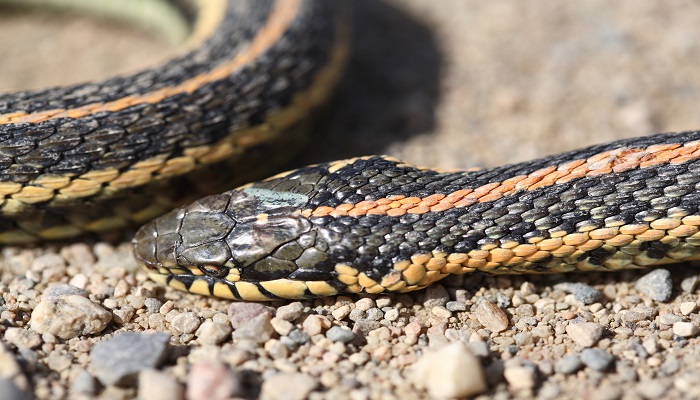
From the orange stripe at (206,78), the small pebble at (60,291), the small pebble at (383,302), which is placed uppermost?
the orange stripe at (206,78)

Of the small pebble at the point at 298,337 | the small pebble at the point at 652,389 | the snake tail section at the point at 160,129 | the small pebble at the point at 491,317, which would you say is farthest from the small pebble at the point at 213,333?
the small pebble at the point at 652,389

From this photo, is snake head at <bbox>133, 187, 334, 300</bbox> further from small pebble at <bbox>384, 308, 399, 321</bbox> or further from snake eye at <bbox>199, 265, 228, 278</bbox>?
small pebble at <bbox>384, 308, 399, 321</bbox>

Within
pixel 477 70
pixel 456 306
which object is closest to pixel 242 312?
pixel 456 306

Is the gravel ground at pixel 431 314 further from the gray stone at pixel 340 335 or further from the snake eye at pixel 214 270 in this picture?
the snake eye at pixel 214 270

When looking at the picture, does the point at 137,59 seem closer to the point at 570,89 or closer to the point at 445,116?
the point at 445,116

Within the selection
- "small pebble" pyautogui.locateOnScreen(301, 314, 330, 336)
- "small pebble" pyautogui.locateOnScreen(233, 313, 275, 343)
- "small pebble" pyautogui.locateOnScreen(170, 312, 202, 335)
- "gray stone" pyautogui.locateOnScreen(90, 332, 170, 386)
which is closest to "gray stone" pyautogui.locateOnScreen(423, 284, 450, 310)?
"small pebble" pyautogui.locateOnScreen(301, 314, 330, 336)

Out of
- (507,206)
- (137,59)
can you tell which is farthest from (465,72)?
(137,59)
